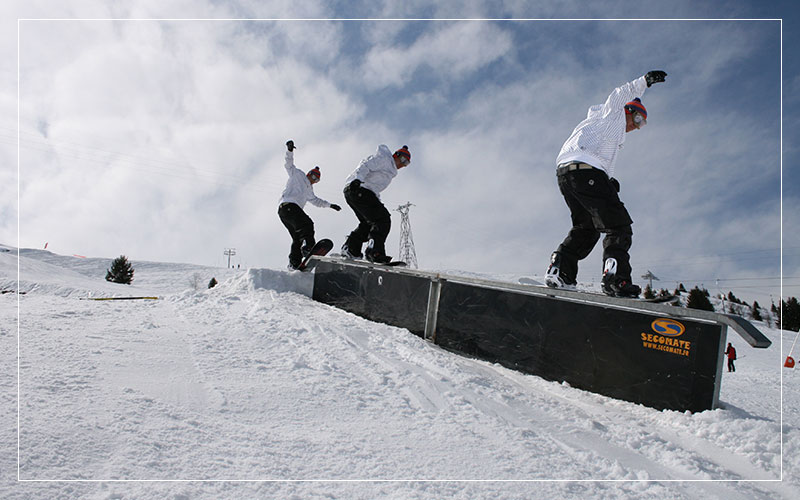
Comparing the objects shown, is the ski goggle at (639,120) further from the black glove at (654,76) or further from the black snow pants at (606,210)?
the black snow pants at (606,210)

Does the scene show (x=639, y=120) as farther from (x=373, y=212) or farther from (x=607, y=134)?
(x=373, y=212)

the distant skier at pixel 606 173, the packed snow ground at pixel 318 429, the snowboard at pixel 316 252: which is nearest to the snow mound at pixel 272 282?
the snowboard at pixel 316 252

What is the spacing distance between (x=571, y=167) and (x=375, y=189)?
3314 mm

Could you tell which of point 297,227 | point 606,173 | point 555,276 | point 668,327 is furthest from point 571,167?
point 297,227

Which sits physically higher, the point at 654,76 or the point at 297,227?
the point at 654,76

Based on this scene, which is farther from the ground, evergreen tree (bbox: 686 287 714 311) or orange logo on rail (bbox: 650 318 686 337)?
orange logo on rail (bbox: 650 318 686 337)

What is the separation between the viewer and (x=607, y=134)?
3.41 m

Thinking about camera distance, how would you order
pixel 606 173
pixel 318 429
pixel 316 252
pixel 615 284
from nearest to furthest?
pixel 318 429, pixel 615 284, pixel 606 173, pixel 316 252

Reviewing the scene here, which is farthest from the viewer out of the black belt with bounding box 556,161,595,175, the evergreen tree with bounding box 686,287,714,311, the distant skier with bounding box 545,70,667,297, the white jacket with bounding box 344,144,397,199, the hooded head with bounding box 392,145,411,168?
the evergreen tree with bounding box 686,287,714,311

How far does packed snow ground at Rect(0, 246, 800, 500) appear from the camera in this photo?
1404mm

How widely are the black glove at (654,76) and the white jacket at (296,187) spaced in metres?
5.83

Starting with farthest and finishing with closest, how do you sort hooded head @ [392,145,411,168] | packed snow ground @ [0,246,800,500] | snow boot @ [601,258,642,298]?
hooded head @ [392,145,411,168] < snow boot @ [601,258,642,298] < packed snow ground @ [0,246,800,500]

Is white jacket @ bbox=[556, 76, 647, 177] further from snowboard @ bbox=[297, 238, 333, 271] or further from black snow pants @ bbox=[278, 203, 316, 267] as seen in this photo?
black snow pants @ bbox=[278, 203, 316, 267]

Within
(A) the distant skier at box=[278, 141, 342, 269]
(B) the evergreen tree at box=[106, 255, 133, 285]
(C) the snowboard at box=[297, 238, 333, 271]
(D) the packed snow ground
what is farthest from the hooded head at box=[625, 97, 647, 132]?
(B) the evergreen tree at box=[106, 255, 133, 285]
